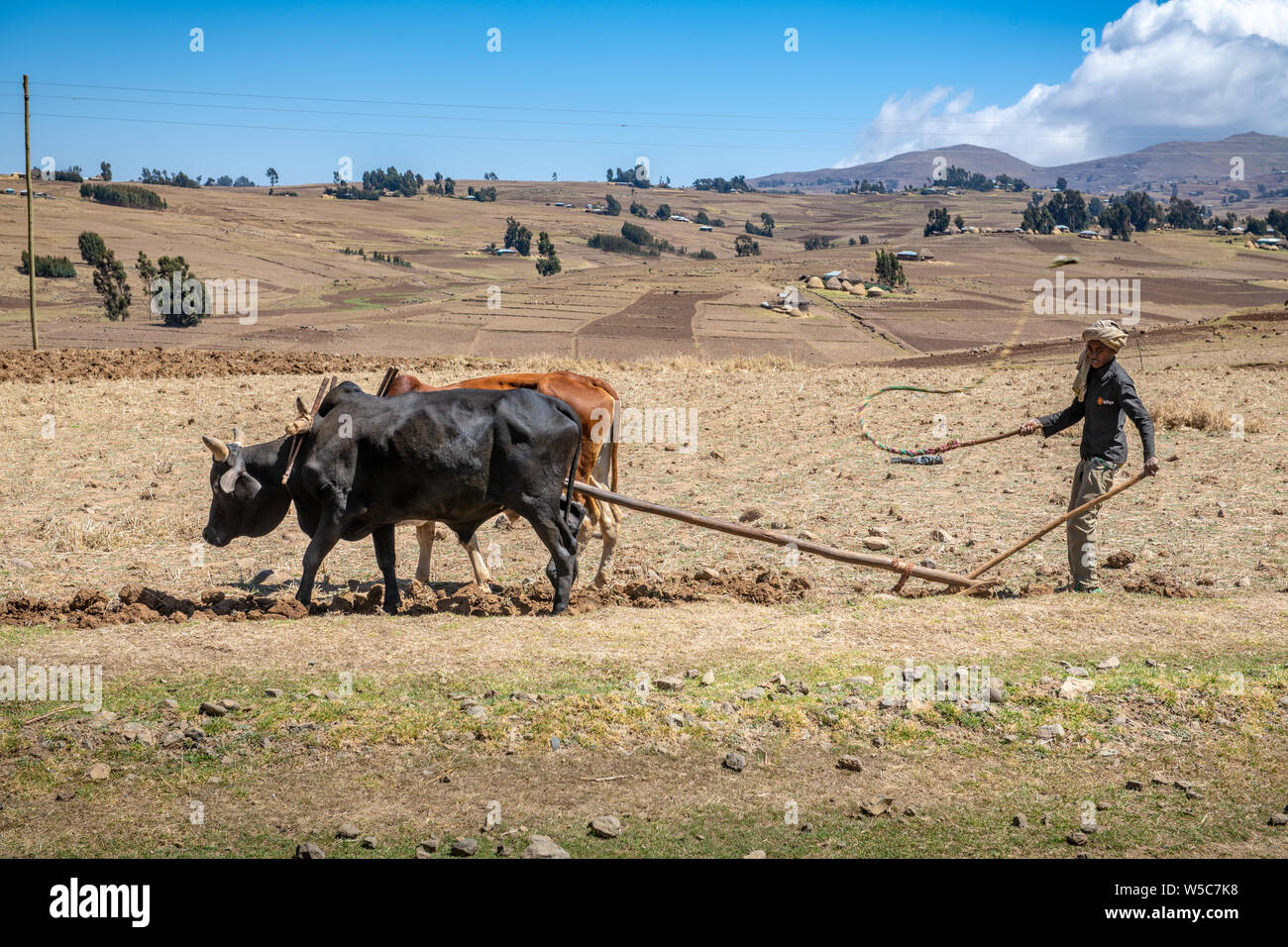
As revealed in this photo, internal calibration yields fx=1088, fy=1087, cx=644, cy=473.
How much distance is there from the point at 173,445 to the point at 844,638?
12916 mm

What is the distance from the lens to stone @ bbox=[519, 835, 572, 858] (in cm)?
583

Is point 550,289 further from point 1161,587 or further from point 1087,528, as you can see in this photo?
point 1161,587

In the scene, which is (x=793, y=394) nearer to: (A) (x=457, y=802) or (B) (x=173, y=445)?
(B) (x=173, y=445)

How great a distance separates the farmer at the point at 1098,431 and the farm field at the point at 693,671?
489 millimetres

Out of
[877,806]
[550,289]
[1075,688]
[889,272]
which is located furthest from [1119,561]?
[889,272]

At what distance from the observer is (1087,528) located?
10523 mm

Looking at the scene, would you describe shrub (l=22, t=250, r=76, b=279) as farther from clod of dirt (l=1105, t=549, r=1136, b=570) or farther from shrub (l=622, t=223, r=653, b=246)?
shrub (l=622, t=223, r=653, b=246)

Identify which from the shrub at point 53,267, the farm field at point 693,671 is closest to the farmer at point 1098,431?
the farm field at point 693,671

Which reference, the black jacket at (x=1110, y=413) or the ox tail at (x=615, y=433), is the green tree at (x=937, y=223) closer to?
the ox tail at (x=615, y=433)

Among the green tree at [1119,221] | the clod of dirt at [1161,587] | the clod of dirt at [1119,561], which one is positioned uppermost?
the green tree at [1119,221]

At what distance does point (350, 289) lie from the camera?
77.6 m

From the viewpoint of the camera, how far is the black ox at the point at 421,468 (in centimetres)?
1001

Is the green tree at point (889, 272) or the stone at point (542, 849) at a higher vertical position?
the green tree at point (889, 272)
